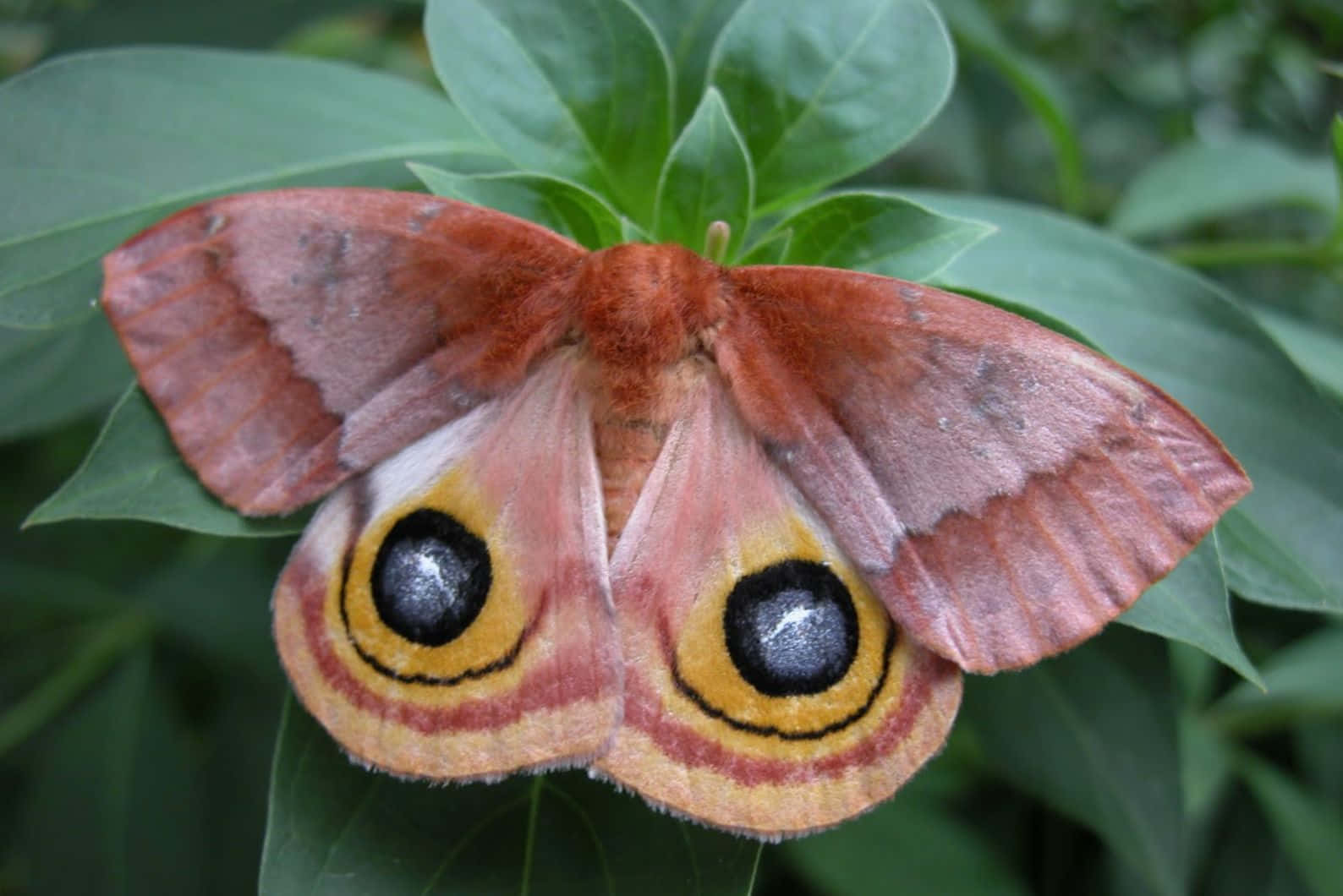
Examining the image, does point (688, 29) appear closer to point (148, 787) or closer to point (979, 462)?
point (979, 462)

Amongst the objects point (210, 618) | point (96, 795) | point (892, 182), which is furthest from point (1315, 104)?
point (96, 795)

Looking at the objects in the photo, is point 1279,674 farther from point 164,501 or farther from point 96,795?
point 96,795

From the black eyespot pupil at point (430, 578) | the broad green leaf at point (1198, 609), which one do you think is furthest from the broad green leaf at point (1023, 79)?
the black eyespot pupil at point (430, 578)

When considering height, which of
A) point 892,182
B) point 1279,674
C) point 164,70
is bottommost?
point 1279,674

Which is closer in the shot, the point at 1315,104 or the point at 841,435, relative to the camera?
the point at 841,435

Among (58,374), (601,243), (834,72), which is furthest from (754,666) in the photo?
(58,374)

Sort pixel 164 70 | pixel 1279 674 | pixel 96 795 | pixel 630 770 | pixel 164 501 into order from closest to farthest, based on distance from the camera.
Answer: pixel 630 770 < pixel 164 501 < pixel 164 70 < pixel 1279 674 < pixel 96 795

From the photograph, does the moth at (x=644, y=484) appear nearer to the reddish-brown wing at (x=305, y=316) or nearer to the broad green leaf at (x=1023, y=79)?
the reddish-brown wing at (x=305, y=316)
